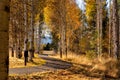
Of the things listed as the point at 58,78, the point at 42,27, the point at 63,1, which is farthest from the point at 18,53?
the point at 42,27

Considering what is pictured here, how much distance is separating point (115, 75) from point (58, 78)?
9.90ft

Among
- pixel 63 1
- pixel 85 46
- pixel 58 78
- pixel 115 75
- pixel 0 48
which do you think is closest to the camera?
pixel 0 48

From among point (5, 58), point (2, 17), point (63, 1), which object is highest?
point (63, 1)

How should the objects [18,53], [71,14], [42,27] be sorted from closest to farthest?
[18,53], [71,14], [42,27]

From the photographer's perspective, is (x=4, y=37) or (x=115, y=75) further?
(x=115, y=75)

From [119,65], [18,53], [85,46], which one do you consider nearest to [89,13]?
[85,46]

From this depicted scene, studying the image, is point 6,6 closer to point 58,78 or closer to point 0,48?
point 0,48

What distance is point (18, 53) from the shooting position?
24.9 meters

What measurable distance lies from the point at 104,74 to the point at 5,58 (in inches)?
479

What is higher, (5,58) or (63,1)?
(63,1)

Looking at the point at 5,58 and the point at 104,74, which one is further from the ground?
the point at 5,58

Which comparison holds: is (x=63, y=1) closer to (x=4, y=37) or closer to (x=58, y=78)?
(x=58, y=78)

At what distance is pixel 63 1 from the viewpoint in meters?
33.3

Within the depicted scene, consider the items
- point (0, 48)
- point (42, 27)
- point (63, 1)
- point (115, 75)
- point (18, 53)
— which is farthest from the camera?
point (42, 27)
